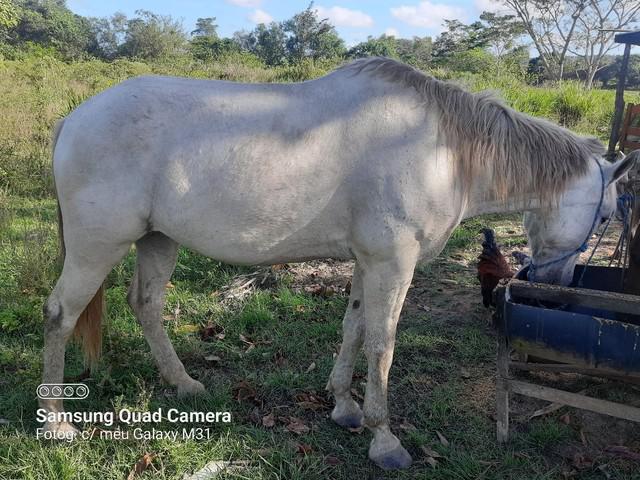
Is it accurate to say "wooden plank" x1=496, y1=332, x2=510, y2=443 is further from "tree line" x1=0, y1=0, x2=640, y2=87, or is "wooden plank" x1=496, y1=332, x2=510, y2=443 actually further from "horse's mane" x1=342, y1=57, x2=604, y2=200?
"tree line" x1=0, y1=0, x2=640, y2=87

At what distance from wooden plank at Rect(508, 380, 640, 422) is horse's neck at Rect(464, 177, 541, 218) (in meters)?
0.97

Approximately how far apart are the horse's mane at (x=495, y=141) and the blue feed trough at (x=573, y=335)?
1.94 ft

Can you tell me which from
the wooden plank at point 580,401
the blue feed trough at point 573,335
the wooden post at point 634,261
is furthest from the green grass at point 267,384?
the wooden post at point 634,261

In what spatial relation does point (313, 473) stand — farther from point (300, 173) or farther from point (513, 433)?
point (300, 173)

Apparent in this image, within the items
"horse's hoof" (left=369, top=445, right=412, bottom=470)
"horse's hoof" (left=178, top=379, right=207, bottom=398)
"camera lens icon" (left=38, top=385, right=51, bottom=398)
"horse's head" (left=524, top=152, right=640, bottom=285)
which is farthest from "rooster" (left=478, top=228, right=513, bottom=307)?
"camera lens icon" (left=38, top=385, right=51, bottom=398)

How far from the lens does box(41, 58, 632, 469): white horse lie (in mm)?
2354

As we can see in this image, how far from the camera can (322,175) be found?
239 centimetres

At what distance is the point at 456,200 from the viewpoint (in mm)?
2484

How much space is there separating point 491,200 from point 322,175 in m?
0.96

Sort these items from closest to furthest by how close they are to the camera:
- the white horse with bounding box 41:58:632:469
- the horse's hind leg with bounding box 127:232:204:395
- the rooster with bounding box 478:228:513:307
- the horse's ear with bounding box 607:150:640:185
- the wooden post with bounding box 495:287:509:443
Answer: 1. the white horse with bounding box 41:58:632:469
2. the horse's ear with bounding box 607:150:640:185
3. the wooden post with bounding box 495:287:509:443
4. the horse's hind leg with bounding box 127:232:204:395
5. the rooster with bounding box 478:228:513:307

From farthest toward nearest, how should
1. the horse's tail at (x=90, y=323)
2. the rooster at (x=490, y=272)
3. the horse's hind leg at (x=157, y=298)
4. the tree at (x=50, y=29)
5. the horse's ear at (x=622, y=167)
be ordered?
the tree at (x=50, y=29)
the rooster at (x=490, y=272)
the horse's hind leg at (x=157, y=298)
the horse's tail at (x=90, y=323)
the horse's ear at (x=622, y=167)

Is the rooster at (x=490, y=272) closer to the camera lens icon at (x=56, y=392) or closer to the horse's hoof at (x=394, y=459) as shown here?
the horse's hoof at (x=394, y=459)

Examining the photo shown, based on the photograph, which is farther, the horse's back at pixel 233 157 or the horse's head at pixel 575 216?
the horse's head at pixel 575 216

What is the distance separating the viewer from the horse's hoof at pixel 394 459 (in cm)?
252
